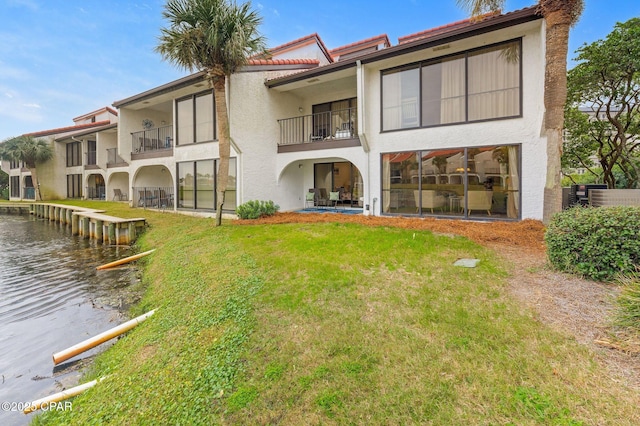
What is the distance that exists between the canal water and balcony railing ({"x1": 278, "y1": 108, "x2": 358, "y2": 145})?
8.60m

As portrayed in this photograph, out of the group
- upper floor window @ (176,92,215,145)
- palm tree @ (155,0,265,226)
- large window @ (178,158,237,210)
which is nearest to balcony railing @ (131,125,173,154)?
upper floor window @ (176,92,215,145)

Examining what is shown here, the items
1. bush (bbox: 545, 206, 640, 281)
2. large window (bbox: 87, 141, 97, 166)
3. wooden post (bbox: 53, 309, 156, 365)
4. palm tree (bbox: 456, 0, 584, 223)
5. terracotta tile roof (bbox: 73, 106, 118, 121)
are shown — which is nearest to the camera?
bush (bbox: 545, 206, 640, 281)

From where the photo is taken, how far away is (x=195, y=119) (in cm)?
1505

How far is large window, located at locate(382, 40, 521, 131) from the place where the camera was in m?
9.74

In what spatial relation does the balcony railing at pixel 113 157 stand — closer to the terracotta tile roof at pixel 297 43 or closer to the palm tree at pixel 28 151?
the palm tree at pixel 28 151

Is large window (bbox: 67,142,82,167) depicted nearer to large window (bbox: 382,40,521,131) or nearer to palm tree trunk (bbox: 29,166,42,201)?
palm tree trunk (bbox: 29,166,42,201)

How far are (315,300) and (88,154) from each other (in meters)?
31.6

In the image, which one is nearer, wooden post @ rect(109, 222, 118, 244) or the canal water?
the canal water

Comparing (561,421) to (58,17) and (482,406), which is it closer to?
(482,406)

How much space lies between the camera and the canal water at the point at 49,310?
4.27 m

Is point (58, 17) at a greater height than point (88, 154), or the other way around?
point (58, 17)

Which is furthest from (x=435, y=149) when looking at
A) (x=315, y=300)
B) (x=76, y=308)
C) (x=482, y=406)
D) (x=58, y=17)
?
(x=58, y=17)

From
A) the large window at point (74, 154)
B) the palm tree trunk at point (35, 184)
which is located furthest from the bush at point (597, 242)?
the palm tree trunk at point (35, 184)

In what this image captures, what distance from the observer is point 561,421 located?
216 cm
